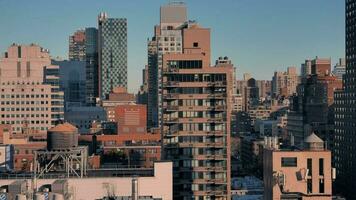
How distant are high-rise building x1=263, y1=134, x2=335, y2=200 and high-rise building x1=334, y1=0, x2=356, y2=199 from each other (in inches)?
2312

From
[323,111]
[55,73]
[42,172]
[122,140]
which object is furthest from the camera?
[55,73]

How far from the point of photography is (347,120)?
5325 inches

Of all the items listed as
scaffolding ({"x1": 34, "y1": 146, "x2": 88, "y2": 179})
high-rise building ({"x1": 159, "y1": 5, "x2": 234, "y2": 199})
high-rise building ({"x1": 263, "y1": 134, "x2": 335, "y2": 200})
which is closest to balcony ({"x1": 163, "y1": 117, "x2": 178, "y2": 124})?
high-rise building ({"x1": 159, "y1": 5, "x2": 234, "y2": 199})

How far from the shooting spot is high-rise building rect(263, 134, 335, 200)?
65.1 meters

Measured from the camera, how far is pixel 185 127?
78625mm

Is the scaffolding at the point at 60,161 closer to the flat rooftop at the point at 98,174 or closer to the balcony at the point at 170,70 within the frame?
the flat rooftop at the point at 98,174

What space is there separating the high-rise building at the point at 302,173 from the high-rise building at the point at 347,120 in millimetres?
58735

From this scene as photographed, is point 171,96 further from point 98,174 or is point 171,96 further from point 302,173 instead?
point 302,173

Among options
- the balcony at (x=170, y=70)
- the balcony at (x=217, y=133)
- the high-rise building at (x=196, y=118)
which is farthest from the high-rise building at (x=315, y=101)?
the balcony at (x=170, y=70)

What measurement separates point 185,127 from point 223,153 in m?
4.72

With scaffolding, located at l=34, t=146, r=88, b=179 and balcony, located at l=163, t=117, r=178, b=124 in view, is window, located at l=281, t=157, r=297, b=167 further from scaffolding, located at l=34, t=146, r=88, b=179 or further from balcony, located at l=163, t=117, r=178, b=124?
scaffolding, located at l=34, t=146, r=88, b=179

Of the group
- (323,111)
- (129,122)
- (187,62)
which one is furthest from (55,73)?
(187,62)

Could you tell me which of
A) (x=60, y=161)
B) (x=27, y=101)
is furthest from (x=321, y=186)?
(x=27, y=101)

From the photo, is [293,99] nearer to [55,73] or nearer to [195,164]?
[55,73]
